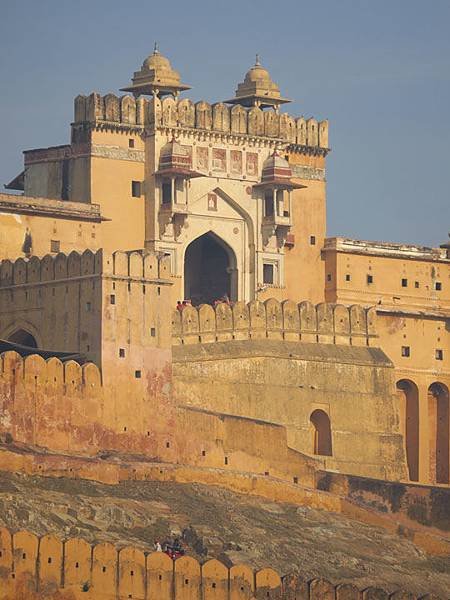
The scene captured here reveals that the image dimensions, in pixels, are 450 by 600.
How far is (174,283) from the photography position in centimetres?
7788

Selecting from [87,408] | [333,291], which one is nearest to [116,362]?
[87,408]

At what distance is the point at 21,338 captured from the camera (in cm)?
7331

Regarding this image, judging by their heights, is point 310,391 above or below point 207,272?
below

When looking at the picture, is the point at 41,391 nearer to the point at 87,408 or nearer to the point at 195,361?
the point at 87,408

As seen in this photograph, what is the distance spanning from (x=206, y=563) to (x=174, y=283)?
17.6 m

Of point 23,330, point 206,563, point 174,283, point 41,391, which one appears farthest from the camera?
point 174,283

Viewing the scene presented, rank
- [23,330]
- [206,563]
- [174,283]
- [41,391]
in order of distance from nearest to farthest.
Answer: [206,563] → [41,391] → [23,330] → [174,283]

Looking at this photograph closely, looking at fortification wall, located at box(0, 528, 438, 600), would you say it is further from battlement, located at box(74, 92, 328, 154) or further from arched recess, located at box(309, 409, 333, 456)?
battlement, located at box(74, 92, 328, 154)

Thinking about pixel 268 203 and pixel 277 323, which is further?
pixel 268 203

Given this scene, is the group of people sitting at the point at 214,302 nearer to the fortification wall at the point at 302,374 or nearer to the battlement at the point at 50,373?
the fortification wall at the point at 302,374

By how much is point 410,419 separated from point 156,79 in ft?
34.1

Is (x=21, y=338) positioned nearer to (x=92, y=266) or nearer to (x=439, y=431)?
(x=92, y=266)

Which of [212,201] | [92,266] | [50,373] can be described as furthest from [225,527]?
[212,201]

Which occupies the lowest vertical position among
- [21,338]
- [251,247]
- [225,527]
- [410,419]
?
[225,527]
